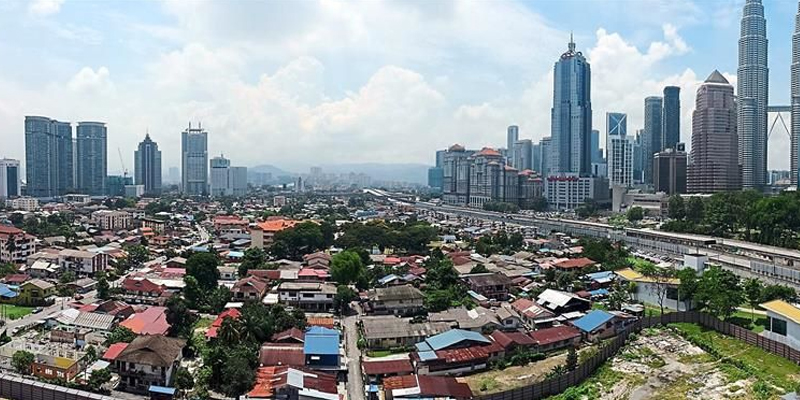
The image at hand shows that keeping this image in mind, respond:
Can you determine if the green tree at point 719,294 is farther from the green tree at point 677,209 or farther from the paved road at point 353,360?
the green tree at point 677,209

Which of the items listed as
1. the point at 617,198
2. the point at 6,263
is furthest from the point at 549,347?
the point at 617,198

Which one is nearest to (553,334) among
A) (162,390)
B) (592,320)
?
(592,320)

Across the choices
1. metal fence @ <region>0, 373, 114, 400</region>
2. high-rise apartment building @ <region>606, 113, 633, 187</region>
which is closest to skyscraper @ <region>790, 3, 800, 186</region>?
high-rise apartment building @ <region>606, 113, 633, 187</region>

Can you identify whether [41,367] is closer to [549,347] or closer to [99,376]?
[99,376]

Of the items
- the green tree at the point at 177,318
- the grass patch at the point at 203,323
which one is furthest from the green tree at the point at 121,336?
the grass patch at the point at 203,323

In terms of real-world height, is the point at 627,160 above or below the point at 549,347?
above

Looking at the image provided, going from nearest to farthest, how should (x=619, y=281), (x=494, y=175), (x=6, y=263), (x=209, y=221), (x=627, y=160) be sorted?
(x=619, y=281)
(x=6, y=263)
(x=209, y=221)
(x=494, y=175)
(x=627, y=160)

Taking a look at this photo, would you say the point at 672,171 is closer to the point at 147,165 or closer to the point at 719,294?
the point at 719,294
